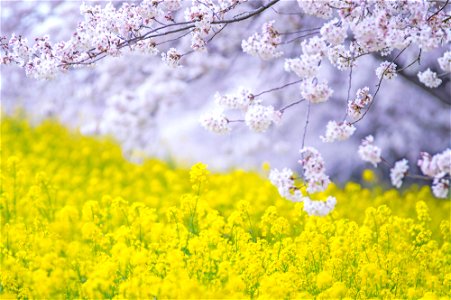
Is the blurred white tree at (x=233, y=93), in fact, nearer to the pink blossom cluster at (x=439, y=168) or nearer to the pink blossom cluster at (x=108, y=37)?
the pink blossom cluster at (x=108, y=37)

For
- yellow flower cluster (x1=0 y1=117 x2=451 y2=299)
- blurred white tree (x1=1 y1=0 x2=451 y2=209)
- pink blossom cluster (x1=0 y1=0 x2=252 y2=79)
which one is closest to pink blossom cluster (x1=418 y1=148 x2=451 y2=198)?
yellow flower cluster (x1=0 y1=117 x2=451 y2=299)

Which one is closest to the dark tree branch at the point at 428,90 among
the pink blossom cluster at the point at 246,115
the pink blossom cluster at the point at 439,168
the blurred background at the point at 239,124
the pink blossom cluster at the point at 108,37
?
the blurred background at the point at 239,124

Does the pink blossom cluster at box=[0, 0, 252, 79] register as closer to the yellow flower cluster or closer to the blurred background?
the yellow flower cluster

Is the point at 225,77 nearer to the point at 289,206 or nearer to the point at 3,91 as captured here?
the point at 289,206

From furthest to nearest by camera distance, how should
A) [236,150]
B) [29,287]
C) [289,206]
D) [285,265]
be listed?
1. [236,150]
2. [289,206]
3. [285,265]
4. [29,287]

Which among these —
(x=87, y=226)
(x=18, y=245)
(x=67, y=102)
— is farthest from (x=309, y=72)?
(x=67, y=102)

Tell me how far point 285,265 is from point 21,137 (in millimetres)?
3016

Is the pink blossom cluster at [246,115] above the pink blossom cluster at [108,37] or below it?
below

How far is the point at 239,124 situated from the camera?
15.4ft

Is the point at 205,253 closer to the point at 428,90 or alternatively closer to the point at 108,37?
the point at 108,37

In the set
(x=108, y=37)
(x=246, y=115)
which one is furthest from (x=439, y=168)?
(x=108, y=37)

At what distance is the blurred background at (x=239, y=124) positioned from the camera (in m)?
4.55

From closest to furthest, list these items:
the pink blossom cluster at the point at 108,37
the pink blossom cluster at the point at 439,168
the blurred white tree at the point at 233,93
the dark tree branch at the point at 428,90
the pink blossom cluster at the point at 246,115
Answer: the pink blossom cluster at the point at 439,168 < the pink blossom cluster at the point at 246,115 < the pink blossom cluster at the point at 108,37 < the dark tree branch at the point at 428,90 < the blurred white tree at the point at 233,93

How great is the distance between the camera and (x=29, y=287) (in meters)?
2.54
